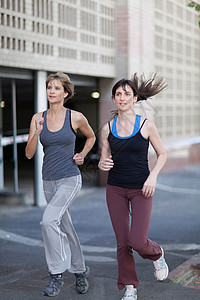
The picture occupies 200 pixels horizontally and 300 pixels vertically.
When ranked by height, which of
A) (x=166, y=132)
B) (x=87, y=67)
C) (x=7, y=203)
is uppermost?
(x=87, y=67)

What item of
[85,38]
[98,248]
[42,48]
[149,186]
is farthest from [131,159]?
[85,38]

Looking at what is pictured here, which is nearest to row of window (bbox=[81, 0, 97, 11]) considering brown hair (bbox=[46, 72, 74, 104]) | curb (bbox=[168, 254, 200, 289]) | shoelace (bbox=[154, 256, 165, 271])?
brown hair (bbox=[46, 72, 74, 104])

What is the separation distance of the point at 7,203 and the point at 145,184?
6.42m

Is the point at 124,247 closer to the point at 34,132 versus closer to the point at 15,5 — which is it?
the point at 34,132

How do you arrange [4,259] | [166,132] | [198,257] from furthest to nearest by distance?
[166,132]
[4,259]
[198,257]

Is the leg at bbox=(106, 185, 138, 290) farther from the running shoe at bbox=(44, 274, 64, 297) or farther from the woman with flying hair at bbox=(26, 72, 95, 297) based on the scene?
the running shoe at bbox=(44, 274, 64, 297)

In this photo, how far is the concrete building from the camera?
9.05 m

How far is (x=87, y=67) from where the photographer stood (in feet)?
35.4

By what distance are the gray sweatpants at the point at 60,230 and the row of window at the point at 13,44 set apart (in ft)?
15.6

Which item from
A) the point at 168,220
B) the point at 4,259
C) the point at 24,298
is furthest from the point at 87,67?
the point at 24,298

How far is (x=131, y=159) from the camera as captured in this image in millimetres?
4055

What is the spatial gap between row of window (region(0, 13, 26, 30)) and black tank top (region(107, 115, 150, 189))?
5199 mm

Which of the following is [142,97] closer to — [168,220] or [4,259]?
[4,259]

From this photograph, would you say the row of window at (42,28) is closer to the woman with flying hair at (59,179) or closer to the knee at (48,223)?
the woman with flying hair at (59,179)
